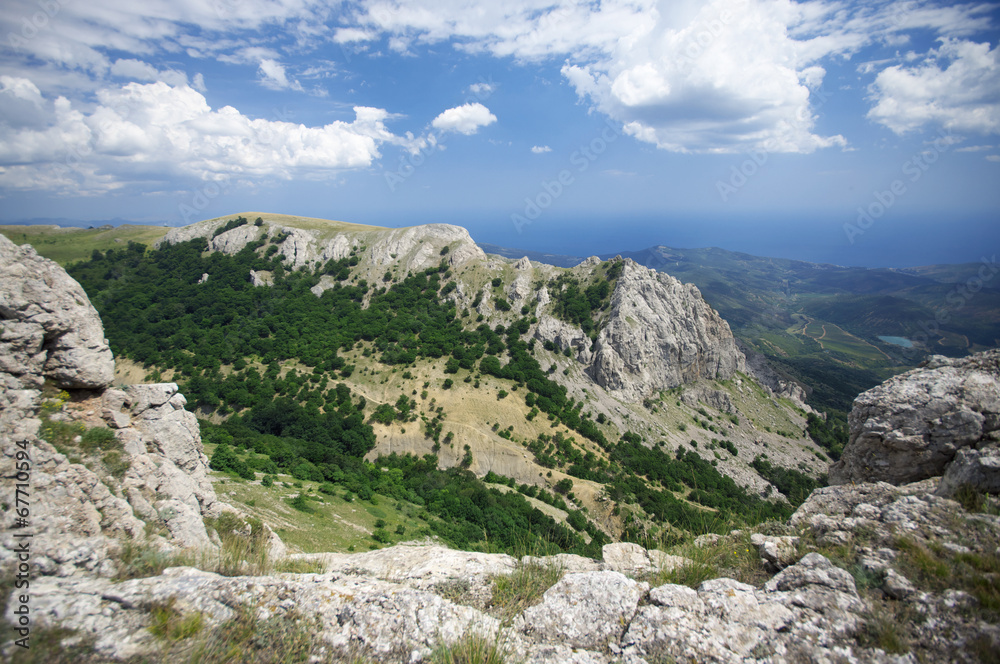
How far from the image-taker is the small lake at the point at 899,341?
158m

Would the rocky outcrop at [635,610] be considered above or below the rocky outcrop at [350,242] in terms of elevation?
below

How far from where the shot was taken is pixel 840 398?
95.0 metres

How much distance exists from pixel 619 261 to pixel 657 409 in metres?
28.0

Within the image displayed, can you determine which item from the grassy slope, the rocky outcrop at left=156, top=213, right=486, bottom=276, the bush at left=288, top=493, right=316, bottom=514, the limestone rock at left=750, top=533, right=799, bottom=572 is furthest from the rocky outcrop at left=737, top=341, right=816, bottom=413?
the grassy slope

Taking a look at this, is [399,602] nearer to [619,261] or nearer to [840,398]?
[619,261]

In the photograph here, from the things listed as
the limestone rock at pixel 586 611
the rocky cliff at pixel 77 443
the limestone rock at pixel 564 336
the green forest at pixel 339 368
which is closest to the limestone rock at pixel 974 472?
the limestone rock at pixel 586 611

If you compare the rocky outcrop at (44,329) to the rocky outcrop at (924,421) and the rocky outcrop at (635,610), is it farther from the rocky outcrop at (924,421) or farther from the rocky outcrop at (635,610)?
the rocky outcrop at (924,421)

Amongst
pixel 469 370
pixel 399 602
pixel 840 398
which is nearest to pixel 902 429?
pixel 399 602

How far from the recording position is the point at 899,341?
165375 millimetres

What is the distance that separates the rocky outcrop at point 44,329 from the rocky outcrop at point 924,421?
21.4 m

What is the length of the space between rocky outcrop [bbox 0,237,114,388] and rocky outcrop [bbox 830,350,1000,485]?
2139 centimetres

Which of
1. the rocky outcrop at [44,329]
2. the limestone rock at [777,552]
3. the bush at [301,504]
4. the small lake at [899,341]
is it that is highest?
the rocky outcrop at [44,329]

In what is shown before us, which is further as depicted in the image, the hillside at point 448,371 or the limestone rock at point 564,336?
the limestone rock at point 564,336

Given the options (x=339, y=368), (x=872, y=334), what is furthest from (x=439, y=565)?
(x=872, y=334)
